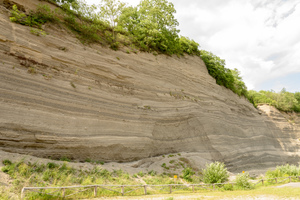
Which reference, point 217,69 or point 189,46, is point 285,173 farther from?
point 189,46

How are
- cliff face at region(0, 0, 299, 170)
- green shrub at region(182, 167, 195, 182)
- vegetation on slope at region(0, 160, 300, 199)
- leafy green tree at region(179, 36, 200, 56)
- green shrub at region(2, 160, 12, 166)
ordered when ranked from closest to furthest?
1. vegetation on slope at region(0, 160, 300, 199)
2. green shrub at region(2, 160, 12, 166)
3. cliff face at region(0, 0, 299, 170)
4. green shrub at region(182, 167, 195, 182)
5. leafy green tree at region(179, 36, 200, 56)

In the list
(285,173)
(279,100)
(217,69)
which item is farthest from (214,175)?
(279,100)

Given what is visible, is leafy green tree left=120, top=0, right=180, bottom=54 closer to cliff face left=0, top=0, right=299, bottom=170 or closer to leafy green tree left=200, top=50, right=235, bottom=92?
cliff face left=0, top=0, right=299, bottom=170

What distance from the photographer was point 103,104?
12828 millimetres

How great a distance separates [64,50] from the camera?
12555 millimetres

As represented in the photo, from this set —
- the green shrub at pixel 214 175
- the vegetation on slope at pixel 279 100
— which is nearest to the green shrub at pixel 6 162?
the green shrub at pixel 214 175

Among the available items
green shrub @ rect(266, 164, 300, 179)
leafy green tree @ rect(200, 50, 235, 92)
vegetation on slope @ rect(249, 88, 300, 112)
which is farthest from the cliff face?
vegetation on slope @ rect(249, 88, 300, 112)

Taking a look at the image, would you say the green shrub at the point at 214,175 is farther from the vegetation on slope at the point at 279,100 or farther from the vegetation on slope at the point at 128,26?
the vegetation on slope at the point at 279,100

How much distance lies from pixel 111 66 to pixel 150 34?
6.37 m

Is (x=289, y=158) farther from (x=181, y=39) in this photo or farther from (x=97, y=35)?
(x=97, y=35)

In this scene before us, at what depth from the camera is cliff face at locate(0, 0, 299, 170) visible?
984 centimetres

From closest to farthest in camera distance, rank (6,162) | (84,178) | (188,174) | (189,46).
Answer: (6,162) → (84,178) → (188,174) → (189,46)

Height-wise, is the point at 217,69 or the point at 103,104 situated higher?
the point at 217,69

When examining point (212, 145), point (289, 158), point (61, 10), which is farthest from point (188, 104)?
point (289, 158)
